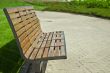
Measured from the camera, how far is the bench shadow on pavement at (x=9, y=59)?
5934 millimetres

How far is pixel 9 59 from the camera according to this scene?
664cm

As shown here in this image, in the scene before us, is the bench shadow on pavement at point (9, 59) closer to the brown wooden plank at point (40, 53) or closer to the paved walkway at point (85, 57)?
the paved walkway at point (85, 57)

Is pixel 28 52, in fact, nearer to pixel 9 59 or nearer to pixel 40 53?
pixel 40 53

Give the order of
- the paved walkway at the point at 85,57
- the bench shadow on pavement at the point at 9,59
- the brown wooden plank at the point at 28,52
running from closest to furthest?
the brown wooden plank at the point at 28,52
the bench shadow on pavement at the point at 9,59
the paved walkway at the point at 85,57

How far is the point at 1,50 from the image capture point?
7301mm

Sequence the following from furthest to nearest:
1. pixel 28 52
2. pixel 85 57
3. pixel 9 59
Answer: pixel 85 57, pixel 9 59, pixel 28 52

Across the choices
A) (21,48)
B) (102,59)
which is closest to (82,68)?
(102,59)

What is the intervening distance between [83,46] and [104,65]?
2322 millimetres

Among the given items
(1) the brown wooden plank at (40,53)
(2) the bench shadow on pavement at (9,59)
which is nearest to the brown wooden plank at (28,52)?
(1) the brown wooden plank at (40,53)

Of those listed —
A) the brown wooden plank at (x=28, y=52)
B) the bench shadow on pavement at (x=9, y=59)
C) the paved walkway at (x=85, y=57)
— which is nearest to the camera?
the brown wooden plank at (x=28, y=52)

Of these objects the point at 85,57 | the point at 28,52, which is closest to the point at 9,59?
the point at 85,57

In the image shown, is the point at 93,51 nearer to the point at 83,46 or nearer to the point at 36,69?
the point at 83,46

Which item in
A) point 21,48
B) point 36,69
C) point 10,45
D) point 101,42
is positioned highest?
point 21,48

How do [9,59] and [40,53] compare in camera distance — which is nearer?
[40,53]
